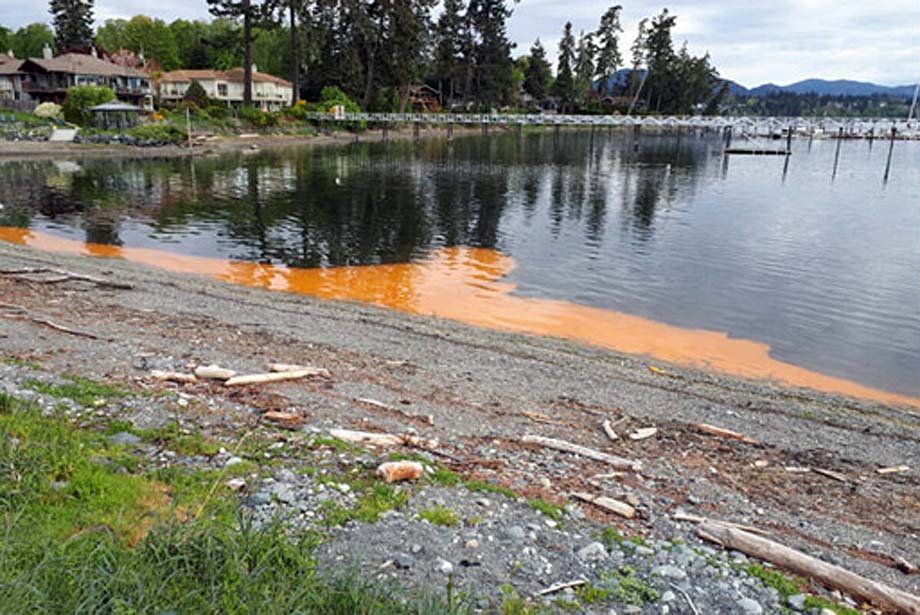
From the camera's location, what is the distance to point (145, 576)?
4.71 m

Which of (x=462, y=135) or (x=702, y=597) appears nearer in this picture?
(x=702, y=597)

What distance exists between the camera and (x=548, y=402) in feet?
42.4

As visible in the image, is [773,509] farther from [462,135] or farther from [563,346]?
[462,135]

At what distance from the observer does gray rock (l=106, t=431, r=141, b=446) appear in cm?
805

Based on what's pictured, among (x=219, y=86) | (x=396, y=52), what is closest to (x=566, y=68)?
(x=396, y=52)

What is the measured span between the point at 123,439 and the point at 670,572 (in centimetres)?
682

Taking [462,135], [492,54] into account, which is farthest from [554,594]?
[492,54]

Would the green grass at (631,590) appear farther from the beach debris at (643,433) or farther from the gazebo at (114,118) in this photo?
the gazebo at (114,118)

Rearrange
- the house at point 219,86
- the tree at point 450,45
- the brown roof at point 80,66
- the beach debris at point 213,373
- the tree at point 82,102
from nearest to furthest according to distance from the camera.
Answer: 1. the beach debris at point 213,373
2. the tree at point 82,102
3. the brown roof at point 80,66
4. the house at point 219,86
5. the tree at point 450,45

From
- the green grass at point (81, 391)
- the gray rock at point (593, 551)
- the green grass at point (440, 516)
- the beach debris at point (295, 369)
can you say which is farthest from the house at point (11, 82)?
the gray rock at point (593, 551)

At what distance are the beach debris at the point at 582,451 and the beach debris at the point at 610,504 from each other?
145cm

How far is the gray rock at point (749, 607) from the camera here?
6.17 metres

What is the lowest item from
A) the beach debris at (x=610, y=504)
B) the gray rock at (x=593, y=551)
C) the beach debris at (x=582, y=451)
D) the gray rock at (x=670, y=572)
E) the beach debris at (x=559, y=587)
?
the beach debris at (x=582, y=451)

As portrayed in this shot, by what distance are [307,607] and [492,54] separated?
13061 cm
